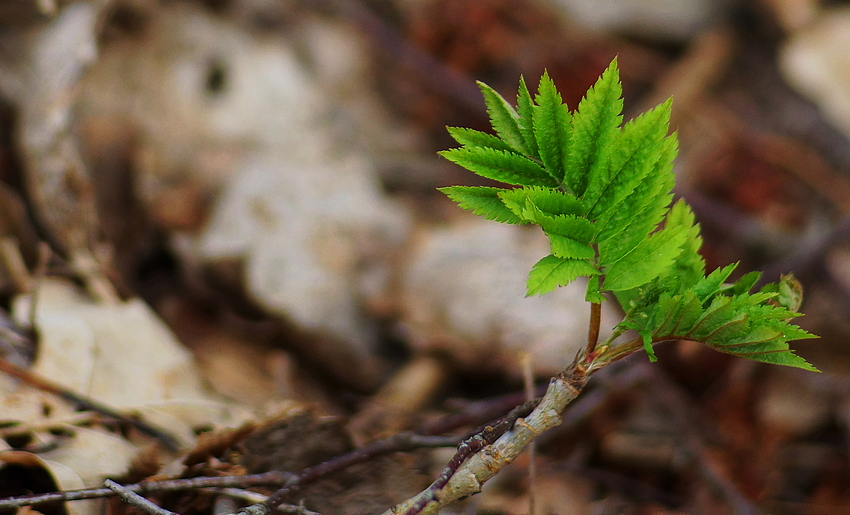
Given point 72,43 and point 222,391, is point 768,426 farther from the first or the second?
point 72,43

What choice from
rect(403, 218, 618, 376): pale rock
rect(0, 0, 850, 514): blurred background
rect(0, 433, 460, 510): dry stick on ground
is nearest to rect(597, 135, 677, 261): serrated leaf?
rect(0, 433, 460, 510): dry stick on ground

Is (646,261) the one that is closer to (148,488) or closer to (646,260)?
(646,260)

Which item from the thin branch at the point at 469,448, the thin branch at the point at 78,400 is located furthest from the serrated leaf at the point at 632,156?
the thin branch at the point at 78,400

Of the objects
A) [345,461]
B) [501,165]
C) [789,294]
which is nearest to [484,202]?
[501,165]

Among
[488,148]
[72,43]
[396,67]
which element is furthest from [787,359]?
[396,67]

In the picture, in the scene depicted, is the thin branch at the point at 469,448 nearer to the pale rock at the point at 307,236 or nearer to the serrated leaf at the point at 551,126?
the serrated leaf at the point at 551,126
